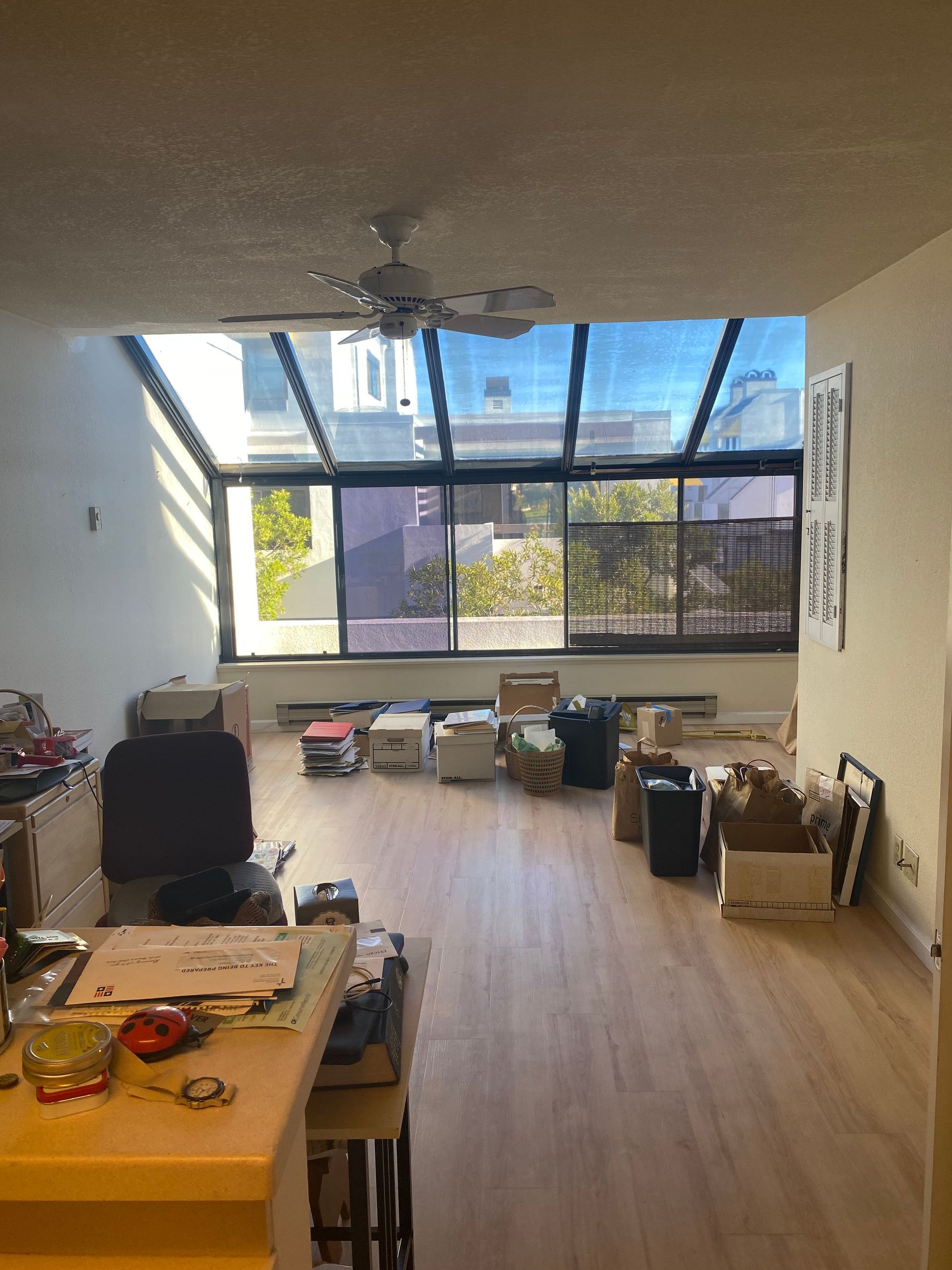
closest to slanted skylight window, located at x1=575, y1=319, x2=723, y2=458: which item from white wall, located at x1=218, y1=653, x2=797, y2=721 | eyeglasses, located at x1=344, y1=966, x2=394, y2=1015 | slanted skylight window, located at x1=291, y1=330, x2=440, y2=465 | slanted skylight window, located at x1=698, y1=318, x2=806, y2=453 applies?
slanted skylight window, located at x1=698, y1=318, x2=806, y2=453

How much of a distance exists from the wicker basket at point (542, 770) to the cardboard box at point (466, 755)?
0.36 metres

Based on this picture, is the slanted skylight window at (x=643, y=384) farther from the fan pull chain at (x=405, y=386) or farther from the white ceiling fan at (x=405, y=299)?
the white ceiling fan at (x=405, y=299)

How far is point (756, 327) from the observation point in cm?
611

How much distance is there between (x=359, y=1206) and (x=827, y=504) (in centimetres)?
390

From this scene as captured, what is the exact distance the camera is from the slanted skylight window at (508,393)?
20.7 feet

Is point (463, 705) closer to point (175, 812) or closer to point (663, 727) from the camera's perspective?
point (663, 727)

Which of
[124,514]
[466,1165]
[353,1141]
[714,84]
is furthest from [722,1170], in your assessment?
[124,514]

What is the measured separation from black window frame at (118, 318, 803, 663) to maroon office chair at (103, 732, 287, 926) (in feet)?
14.5

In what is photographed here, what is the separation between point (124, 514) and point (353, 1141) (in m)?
5.08

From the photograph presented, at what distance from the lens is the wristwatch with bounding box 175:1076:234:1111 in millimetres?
A: 1051

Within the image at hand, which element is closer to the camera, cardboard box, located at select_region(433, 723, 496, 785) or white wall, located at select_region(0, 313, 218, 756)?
white wall, located at select_region(0, 313, 218, 756)

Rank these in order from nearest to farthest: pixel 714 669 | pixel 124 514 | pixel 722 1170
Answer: pixel 722 1170, pixel 124 514, pixel 714 669

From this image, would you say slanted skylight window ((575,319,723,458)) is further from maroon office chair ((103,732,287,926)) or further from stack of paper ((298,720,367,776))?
maroon office chair ((103,732,287,926))

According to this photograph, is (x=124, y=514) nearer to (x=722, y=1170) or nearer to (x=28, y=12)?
(x=28, y=12)
